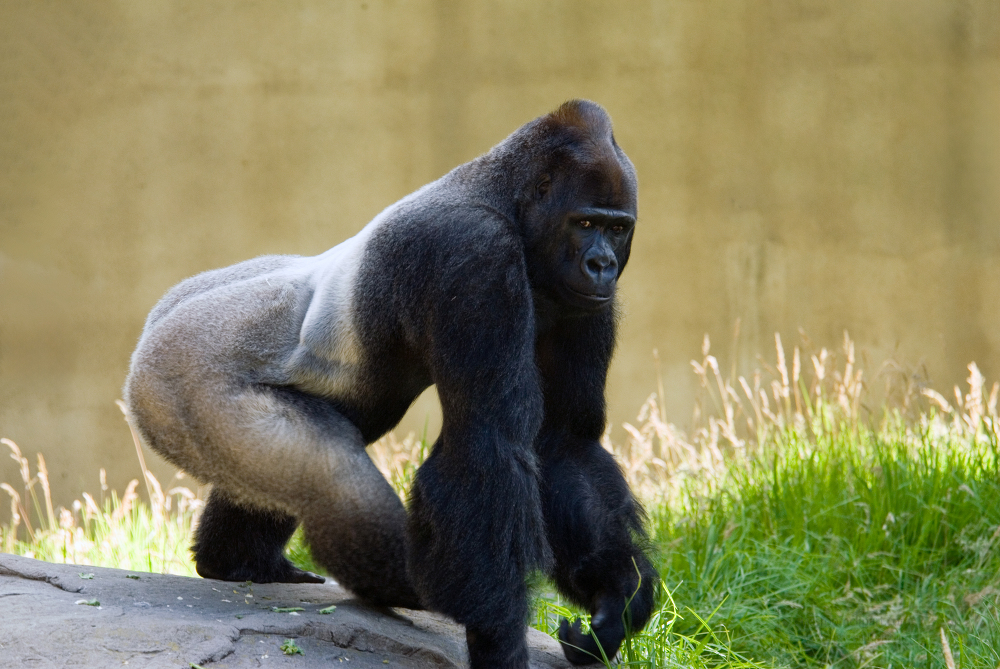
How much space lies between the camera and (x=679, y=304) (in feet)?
18.5

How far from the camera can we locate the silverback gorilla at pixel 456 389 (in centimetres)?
211

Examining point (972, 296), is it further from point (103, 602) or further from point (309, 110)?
point (103, 602)

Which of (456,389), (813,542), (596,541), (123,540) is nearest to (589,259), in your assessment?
(456,389)

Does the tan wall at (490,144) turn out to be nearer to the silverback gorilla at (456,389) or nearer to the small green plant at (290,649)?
the silverback gorilla at (456,389)

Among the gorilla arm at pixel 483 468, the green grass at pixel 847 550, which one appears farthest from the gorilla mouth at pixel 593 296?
the green grass at pixel 847 550

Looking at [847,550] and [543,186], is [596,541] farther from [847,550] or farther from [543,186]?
[847,550]

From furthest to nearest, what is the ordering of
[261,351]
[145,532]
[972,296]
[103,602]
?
[972,296], [145,532], [261,351], [103,602]

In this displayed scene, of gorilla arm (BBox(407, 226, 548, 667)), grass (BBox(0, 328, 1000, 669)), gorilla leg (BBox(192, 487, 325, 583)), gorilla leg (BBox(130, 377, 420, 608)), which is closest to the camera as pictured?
gorilla arm (BBox(407, 226, 548, 667))

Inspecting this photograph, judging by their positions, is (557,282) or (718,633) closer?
(557,282)

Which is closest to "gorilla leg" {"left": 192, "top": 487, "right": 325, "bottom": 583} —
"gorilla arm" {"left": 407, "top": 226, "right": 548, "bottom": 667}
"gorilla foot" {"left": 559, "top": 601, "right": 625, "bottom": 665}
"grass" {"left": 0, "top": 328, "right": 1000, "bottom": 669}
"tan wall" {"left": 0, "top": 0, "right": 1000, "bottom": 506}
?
"grass" {"left": 0, "top": 328, "right": 1000, "bottom": 669}

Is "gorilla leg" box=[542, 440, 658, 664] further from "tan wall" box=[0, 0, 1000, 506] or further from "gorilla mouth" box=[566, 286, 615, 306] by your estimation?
"tan wall" box=[0, 0, 1000, 506]

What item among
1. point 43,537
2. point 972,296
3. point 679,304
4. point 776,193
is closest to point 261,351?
point 43,537

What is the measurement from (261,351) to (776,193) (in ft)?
12.8

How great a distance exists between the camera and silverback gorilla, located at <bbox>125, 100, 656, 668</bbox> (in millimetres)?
2111
